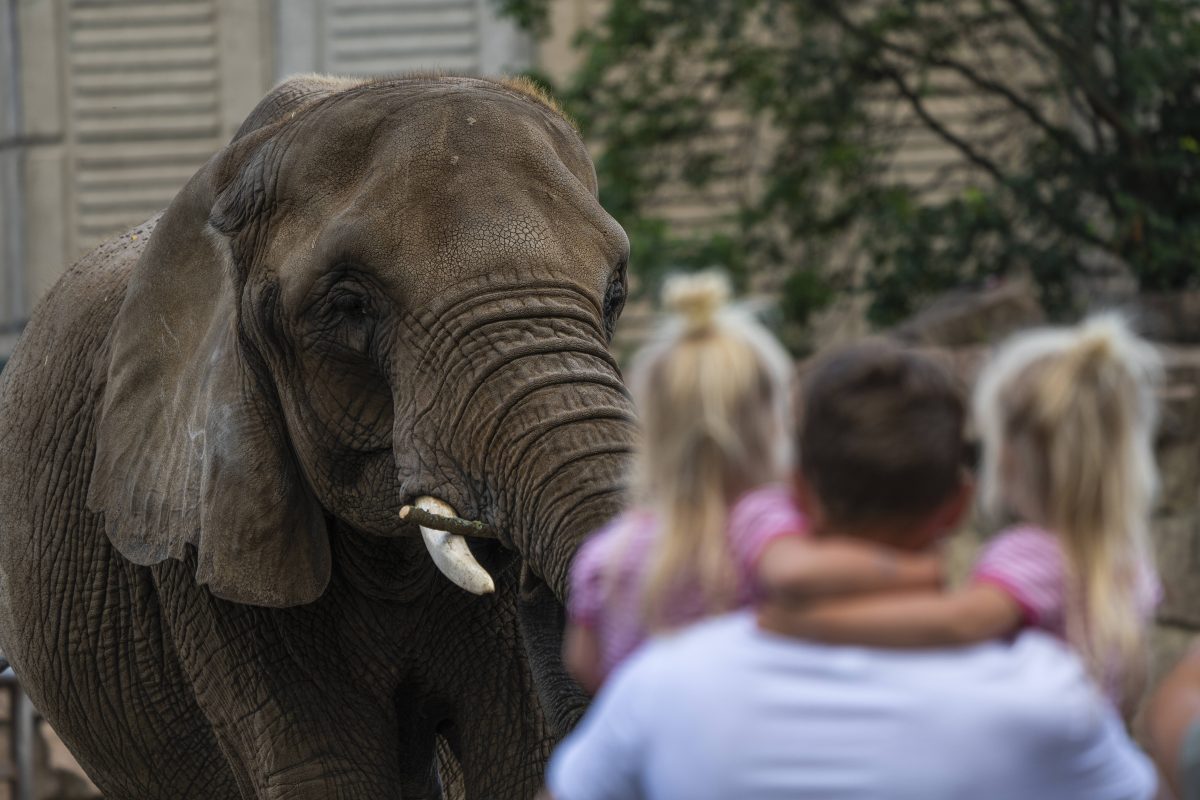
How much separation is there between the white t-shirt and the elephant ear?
2.17 metres

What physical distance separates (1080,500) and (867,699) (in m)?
0.30

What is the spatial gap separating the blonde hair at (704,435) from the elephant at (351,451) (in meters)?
1.25

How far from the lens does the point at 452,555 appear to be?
376 centimetres

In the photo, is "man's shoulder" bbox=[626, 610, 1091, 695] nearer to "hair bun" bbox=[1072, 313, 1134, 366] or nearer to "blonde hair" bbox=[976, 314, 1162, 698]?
"blonde hair" bbox=[976, 314, 1162, 698]

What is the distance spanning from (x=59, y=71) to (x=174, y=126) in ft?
2.52

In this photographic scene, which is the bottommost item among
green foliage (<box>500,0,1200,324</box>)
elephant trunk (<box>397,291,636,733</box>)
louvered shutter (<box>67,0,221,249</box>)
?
louvered shutter (<box>67,0,221,249</box>)

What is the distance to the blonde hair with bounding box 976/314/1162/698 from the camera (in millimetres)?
2107

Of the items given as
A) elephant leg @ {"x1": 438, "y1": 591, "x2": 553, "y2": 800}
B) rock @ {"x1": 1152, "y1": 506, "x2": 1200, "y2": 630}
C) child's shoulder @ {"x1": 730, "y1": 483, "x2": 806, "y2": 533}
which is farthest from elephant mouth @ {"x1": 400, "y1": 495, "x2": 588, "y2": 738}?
rock @ {"x1": 1152, "y1": 506, "x2": 1200, "y2": 630}

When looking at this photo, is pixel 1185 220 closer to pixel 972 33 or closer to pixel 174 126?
pixel 972 33

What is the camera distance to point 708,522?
219 cm

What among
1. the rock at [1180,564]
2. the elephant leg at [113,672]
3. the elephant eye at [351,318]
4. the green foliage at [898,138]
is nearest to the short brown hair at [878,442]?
the elephant eye at [351,318]

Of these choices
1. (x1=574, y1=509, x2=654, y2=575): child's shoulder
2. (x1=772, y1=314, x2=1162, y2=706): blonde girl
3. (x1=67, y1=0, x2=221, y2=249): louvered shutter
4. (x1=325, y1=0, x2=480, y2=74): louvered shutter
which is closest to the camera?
(x1=772, y1=314, x2=1162, y2=706): blonde girl

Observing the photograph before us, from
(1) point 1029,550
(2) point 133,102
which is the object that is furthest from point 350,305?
(2) point 133,102

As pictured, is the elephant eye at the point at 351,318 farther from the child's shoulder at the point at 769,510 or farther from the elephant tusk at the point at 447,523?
Result: the child's shoulder at the point at 769,510
